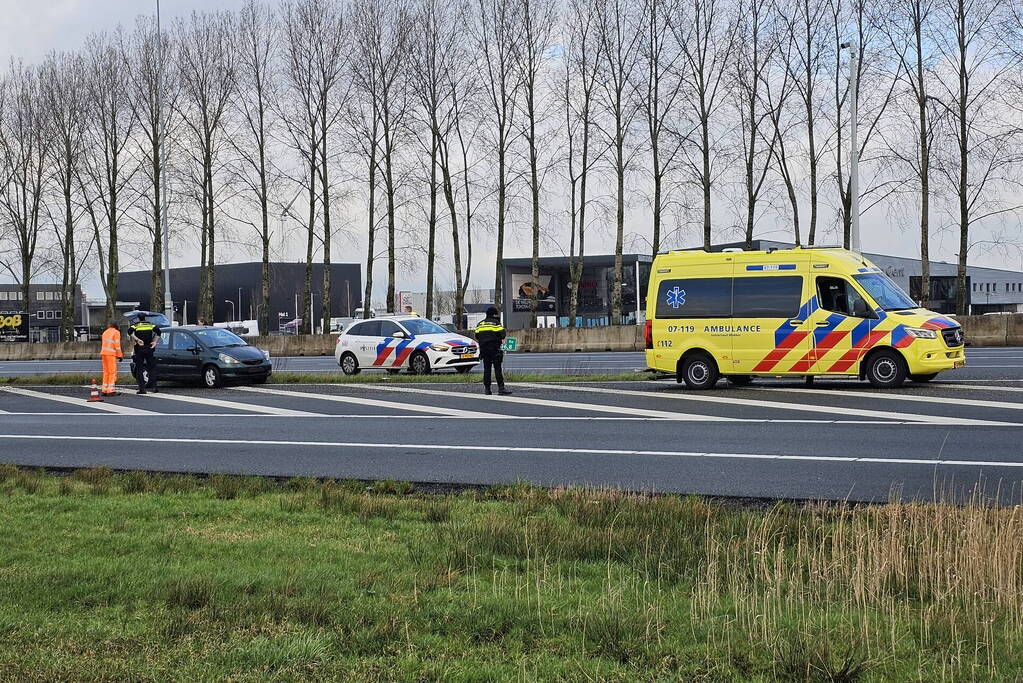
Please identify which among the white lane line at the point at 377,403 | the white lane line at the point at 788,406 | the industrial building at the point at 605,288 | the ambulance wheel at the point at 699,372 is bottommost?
the white lane line at the point at 377,403

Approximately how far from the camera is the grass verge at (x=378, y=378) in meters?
22.5

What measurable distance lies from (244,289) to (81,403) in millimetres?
100212

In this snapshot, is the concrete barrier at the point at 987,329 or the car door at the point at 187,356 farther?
the concrete barrier at the point at 987,329

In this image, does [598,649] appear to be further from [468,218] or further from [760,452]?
[468,218]

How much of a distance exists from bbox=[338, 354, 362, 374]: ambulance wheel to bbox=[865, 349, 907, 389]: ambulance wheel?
13.6 m

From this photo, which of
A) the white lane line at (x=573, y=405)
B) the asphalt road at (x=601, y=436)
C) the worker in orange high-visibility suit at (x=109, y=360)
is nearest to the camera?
the asphalt road at (x=601, y=436)

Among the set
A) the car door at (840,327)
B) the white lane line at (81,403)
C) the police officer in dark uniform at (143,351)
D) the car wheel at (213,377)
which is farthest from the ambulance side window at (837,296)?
the police officer in dark uniform at (143,351)

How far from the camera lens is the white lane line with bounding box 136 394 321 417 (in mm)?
17766

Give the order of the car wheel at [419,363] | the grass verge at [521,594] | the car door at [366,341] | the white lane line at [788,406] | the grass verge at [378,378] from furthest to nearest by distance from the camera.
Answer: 1. the car door at [366,341]
2. the car wheel at [419,363]
3. the grass verge at [378,378]
4. the white lane line at [788,406]
5. the grass verge at [521,594]

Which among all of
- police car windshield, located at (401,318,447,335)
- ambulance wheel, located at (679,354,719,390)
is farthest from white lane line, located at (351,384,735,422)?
police car windshield, located at (401,318,447,335)

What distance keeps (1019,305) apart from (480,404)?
276ft

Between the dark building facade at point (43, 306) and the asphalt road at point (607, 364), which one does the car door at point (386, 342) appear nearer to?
the asphalt road at point (607, 364)

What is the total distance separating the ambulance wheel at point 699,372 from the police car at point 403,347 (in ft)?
23.7

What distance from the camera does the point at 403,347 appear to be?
2659 centimetres
